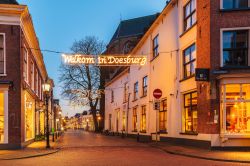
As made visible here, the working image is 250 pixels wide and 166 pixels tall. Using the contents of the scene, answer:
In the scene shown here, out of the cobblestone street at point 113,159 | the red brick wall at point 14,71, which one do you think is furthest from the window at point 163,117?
the red brick wall at point 14,71

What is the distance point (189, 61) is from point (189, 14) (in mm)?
Result: 2747

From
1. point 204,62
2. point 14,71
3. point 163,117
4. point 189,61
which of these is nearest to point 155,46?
point 163,117

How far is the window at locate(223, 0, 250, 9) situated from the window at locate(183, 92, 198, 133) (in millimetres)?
4982

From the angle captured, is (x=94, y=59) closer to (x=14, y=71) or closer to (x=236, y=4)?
(x=14, y=71)

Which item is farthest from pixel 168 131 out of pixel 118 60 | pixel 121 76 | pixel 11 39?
pixel 121 76

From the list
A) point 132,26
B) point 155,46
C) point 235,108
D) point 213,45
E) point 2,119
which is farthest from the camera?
point 132,26

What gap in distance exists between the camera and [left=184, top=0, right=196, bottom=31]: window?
23136 mm

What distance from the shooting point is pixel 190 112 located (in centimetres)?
2328

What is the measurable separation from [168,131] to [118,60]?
270 inches

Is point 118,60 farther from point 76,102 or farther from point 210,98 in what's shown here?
point 76,102

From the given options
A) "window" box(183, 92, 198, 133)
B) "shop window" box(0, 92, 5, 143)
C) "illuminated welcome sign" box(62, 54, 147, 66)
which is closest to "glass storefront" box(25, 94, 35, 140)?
"shop window" box(0, 92, 5, 143)

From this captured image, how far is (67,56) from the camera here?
2250 centimetres

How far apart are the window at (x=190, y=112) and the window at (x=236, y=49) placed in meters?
3.11

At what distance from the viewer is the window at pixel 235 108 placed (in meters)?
19.7
